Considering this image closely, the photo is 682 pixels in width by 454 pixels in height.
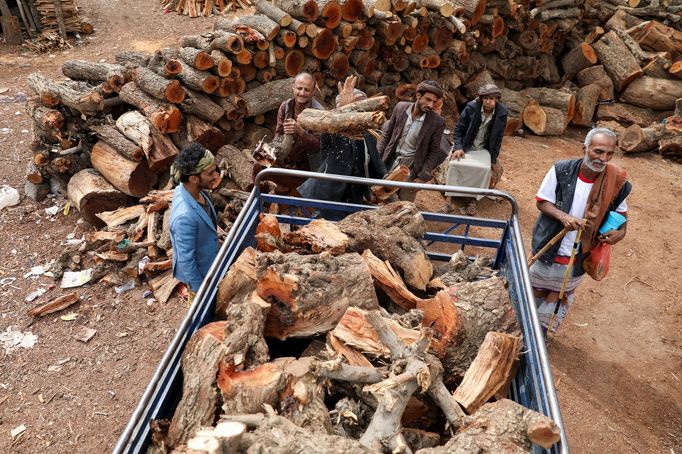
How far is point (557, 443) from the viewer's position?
1974mm

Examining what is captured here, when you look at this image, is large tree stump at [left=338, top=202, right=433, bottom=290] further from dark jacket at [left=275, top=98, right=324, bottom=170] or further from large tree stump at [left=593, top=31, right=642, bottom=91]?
large tree stump at [left=593, top=31, right=642, bottom=91]

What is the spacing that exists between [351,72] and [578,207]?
451 centimetres

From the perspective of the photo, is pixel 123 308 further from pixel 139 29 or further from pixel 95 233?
pixel 139 29

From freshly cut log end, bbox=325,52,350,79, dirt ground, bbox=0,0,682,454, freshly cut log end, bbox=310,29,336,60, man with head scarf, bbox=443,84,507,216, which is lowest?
dirt ground, bbox=0,0,682,454

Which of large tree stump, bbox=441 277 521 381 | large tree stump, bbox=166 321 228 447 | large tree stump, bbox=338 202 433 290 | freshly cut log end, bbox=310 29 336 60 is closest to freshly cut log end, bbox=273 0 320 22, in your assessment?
freshly cut log end, bbox=310 29 336 60

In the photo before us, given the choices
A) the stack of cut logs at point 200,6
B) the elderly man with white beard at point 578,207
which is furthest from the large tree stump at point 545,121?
the stack of cut logs at point 200,6

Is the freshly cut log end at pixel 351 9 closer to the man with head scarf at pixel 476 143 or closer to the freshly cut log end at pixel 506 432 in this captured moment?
the man with head scarf at pixel 476 143

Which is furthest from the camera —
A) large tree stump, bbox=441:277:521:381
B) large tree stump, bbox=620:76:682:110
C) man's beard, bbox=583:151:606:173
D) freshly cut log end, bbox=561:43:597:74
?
freshly cut log end, bbox=561:43:597:74

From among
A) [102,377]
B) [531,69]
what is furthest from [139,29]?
[102,377]

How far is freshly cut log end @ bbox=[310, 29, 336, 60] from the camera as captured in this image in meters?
6.53

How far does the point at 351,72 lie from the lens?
7395 mm

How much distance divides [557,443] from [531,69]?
9.71 metres

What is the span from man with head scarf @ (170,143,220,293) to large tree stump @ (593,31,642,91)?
9.43 m

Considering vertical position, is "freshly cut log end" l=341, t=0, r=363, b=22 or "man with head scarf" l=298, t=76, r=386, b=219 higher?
"freshly cut log end" l=341, t=0, r=363, b=22
